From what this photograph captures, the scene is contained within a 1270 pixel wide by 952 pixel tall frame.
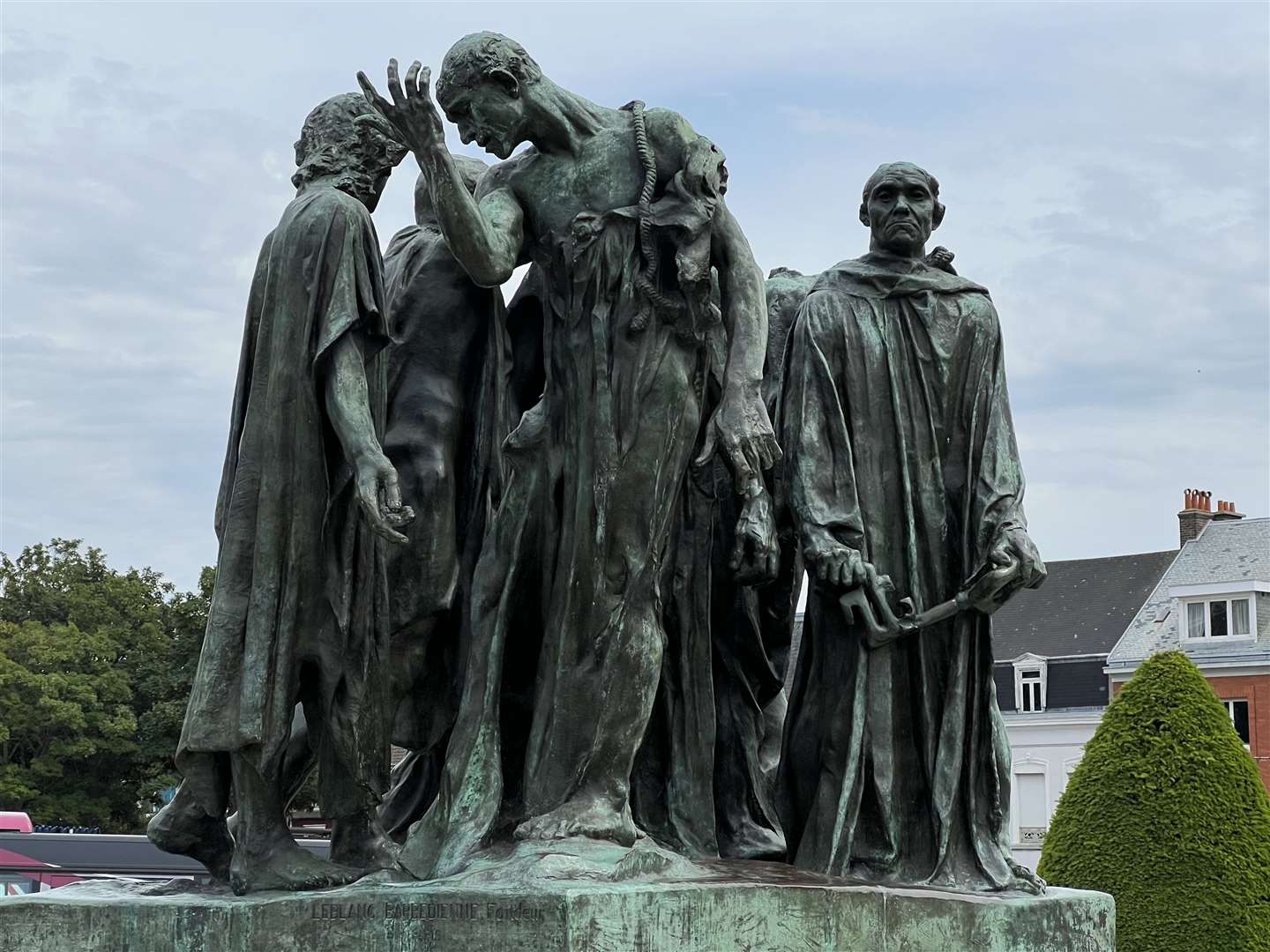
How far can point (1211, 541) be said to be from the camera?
160 feet

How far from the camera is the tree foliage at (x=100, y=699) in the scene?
43.8 meters

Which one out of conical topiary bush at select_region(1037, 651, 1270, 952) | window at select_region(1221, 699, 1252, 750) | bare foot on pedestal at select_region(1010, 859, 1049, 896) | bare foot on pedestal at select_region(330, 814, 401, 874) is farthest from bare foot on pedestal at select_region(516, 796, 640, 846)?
window at select_region(1221, 699, 1252, 750)

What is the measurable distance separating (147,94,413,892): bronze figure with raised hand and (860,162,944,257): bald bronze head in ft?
7.03

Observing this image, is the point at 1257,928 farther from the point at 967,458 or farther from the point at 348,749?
the point at 348,749

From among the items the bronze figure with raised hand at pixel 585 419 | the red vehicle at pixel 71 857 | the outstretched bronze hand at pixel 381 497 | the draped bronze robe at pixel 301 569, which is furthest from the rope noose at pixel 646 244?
the red vehicle at pixel 71 857

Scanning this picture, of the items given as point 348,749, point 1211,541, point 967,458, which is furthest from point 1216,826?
point 1211,541

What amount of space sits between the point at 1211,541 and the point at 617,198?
43.4 m

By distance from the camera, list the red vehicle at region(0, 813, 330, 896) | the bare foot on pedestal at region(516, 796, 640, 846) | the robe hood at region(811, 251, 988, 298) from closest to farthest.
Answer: the bare foot on pedestal at region(516, 796, 640, 846) < the robe hood at region(811, 251, 988, 298) < the red vehicle at region(0, 813, 330, 896)

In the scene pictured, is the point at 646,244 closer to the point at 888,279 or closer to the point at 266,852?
the point at 888,279

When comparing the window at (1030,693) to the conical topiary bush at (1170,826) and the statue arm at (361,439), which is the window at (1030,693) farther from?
the statue arm at (361,439)

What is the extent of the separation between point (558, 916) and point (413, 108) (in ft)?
8.89

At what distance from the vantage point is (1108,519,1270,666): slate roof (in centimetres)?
4612

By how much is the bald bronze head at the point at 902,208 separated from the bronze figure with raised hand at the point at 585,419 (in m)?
0.88

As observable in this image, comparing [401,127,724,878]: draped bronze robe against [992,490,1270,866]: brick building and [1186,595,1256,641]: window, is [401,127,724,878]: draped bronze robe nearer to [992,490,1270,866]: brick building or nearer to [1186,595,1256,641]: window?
[992,490,1270,866]: brick building
